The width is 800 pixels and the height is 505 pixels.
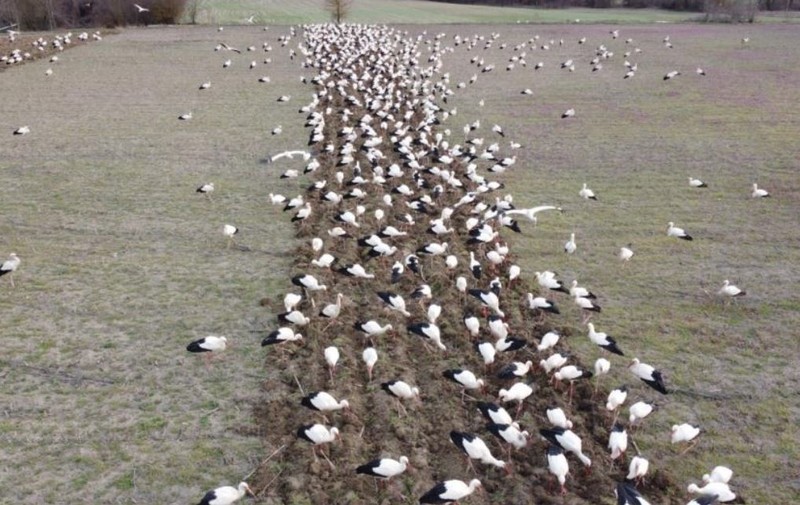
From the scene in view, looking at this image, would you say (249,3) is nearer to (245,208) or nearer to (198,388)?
(245,208)

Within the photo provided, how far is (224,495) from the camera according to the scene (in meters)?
5.61

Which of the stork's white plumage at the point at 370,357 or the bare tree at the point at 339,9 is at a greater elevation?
the bare tree at the point at 339,9

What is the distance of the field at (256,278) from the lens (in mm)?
6445

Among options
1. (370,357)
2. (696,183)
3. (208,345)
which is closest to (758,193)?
(696,183)

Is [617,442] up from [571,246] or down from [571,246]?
down

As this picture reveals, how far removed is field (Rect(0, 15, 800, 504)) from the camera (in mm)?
6445

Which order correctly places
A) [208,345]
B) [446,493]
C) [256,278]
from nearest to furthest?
[446,493]
[208,345]
[256,278]

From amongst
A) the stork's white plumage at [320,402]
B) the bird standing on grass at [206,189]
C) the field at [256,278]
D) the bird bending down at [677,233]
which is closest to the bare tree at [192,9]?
the field at [256,278]

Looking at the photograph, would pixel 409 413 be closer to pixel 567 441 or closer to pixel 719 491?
pixel 567 441

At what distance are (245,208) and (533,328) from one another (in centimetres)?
692

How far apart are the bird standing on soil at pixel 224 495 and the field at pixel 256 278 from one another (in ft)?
0.85

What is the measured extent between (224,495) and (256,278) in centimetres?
496

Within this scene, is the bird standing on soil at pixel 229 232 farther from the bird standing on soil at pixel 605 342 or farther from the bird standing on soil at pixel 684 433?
the bird standing on soil at pixel 684 433

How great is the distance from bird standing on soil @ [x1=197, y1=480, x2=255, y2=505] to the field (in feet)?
0.85
